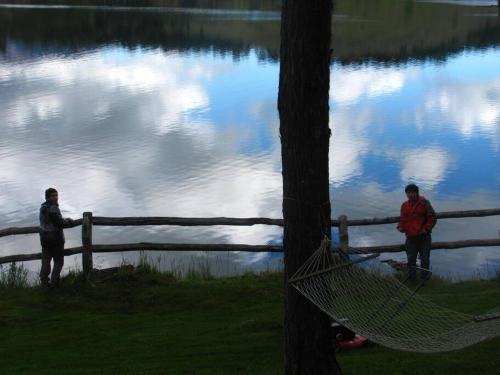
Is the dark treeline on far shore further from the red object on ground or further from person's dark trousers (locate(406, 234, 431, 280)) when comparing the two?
the red object on ground

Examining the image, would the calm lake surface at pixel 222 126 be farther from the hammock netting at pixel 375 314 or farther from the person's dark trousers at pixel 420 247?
the hammock netting at pixel 375 314

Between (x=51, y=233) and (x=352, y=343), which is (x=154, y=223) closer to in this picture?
(x=51, y=233)

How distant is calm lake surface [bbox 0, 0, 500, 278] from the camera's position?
18.0 m

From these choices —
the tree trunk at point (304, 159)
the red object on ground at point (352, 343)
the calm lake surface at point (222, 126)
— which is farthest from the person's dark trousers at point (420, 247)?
the tree trunk at point (304, 159)

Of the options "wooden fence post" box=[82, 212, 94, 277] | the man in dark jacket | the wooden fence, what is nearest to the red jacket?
the wooden fence

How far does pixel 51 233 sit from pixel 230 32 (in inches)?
1794

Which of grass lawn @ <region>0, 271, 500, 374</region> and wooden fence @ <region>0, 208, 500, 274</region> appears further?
wooden fence @ <region>0, 208, 500, 274</region>

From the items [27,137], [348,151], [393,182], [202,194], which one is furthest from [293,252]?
[27,137]

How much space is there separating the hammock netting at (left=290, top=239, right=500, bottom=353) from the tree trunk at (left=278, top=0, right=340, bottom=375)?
184mm

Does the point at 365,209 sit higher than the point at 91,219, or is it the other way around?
the point at 91,219

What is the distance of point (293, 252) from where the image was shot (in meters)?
6.57

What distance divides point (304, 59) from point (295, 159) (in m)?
0.83

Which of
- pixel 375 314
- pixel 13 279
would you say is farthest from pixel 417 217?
pixel 13 279

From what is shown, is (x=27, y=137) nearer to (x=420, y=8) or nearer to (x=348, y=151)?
(x=348, y=151)
